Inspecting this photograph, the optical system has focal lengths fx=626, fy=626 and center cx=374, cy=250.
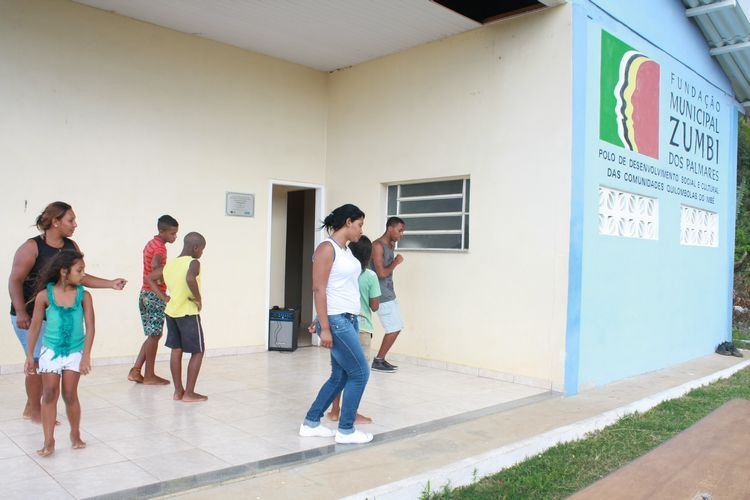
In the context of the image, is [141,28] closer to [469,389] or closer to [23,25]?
[23,25]

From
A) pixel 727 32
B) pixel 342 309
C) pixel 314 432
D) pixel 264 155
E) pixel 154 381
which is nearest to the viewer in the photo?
pixel 342 309

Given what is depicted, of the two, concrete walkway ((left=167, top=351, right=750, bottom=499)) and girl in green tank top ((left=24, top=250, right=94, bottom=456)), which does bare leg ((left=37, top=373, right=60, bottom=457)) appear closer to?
girl in green tank top ((left=24, top=250, right=94, bottom=456))

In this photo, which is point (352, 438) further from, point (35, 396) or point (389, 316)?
point (389, 316)

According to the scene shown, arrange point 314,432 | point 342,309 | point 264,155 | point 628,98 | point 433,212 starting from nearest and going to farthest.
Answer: point 342,309 → point 314,432 → point 628,98 → point 433,212 → point 264,155

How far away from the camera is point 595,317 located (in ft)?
21.9

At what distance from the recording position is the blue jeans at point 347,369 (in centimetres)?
422

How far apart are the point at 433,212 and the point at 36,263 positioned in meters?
4.68

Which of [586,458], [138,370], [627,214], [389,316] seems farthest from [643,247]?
[138,370]

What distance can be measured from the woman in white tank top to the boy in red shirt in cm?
212

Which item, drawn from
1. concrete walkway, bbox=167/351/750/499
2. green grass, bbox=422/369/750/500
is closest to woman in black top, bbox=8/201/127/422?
concrete walkway, bbox=167/351/750/499

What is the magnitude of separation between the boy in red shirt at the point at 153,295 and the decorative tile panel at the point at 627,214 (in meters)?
4.55

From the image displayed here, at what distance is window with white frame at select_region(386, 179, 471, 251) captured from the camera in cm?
748

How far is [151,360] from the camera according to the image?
19.7ft

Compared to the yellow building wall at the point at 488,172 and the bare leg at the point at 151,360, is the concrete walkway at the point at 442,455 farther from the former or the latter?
the bare leg at the point at 151,360
